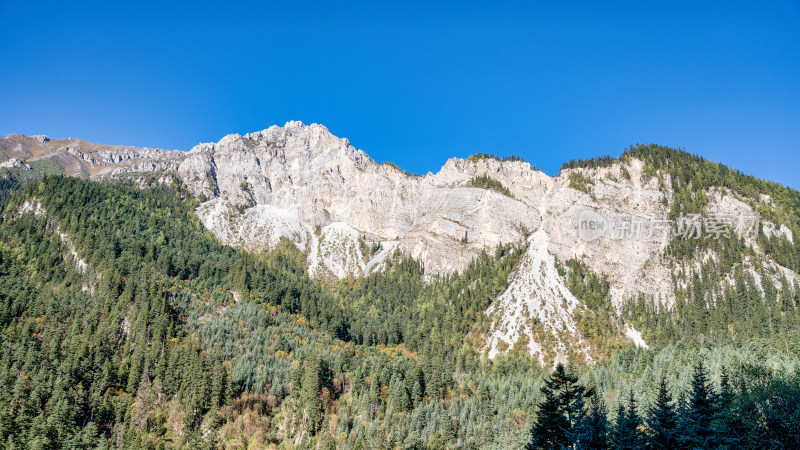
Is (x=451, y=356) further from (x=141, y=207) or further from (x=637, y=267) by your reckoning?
(x=141, y=207)

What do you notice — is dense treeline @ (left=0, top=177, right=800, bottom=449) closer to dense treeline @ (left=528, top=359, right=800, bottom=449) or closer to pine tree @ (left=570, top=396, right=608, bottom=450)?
pine tree @ (left=570, top=396, right=608, bottom=450)

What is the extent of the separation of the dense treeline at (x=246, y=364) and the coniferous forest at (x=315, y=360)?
0.45 metres

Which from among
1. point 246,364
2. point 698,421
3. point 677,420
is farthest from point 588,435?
point 246,364

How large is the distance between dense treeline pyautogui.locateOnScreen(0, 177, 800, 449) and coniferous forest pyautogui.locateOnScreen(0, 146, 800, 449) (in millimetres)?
448

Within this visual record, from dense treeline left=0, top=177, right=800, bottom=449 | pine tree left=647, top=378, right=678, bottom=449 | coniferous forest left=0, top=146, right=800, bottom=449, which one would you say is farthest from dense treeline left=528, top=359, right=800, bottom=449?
dense treeline left=0, top=177, right=800, bottom=449

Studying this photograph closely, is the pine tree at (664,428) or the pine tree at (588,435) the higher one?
the pine tree at (664,428)

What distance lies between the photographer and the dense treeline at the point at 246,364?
71.9 metres

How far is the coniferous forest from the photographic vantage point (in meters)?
58.3

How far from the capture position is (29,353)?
8512 cm

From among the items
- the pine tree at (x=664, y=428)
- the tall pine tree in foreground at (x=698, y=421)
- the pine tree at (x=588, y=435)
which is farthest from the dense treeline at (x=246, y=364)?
the pine tree at (x=664, y=428)

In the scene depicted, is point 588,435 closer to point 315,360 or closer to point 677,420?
point 677,420

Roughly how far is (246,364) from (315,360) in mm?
16814

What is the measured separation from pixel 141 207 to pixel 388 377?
155 metres

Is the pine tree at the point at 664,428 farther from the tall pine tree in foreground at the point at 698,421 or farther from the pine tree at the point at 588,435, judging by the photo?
the pine tree at the point at 588,435
